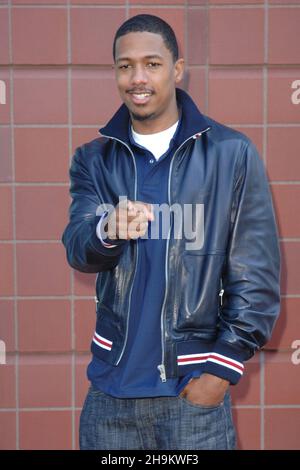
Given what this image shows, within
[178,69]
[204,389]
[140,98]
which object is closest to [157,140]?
[140,98]

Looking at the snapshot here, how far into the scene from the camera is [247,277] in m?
2.12

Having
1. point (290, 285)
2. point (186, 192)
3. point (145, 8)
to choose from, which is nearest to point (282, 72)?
point (145, 8)

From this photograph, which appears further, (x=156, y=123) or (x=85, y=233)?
(x=156, y=123)

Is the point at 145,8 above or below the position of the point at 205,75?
above

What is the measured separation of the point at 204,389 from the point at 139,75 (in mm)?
1000

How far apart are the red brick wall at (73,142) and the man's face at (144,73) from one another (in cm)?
124

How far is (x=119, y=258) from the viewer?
2207 mm

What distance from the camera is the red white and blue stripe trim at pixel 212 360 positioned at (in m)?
2.12

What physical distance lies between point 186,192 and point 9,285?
166cm

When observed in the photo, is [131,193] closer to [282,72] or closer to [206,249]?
[206,249]

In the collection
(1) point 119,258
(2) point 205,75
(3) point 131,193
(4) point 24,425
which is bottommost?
(4) point 24,425

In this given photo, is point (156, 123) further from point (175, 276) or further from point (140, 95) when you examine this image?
point (175, 276)

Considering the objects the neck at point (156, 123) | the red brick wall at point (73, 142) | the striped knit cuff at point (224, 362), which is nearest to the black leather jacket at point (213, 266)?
the striped knit cuff at point (224, 362)

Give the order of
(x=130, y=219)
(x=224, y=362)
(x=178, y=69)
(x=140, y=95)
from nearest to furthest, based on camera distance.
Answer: (x=130, y=219) → (x=224, y=362) → (x=140, y=95) → (x=178, y=69)
